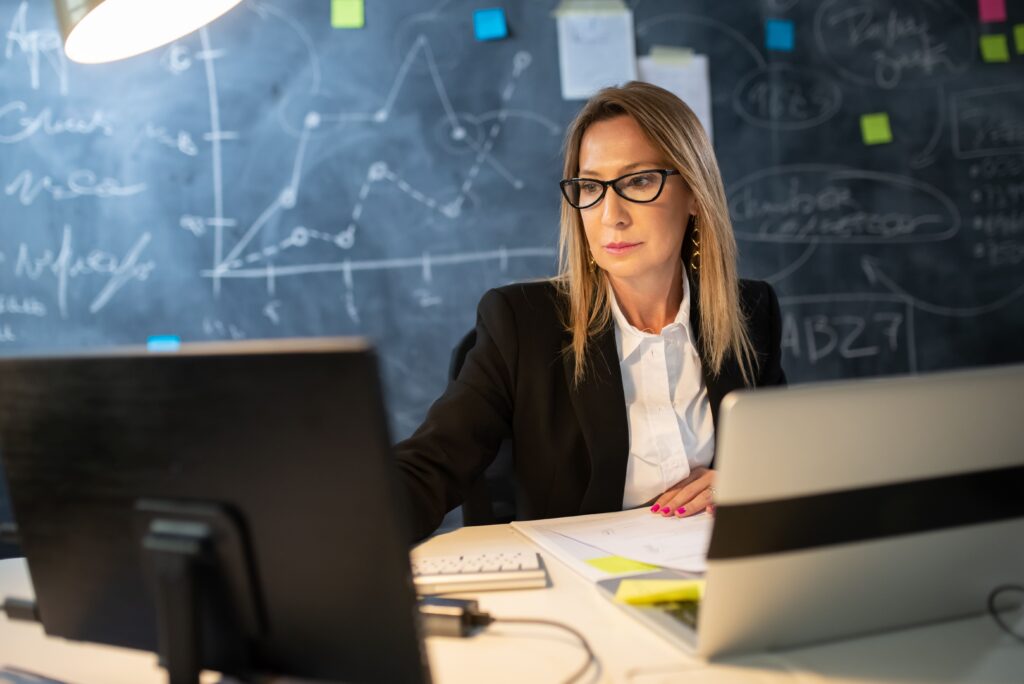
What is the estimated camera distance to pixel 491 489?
1.72 m

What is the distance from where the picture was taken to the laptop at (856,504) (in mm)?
771

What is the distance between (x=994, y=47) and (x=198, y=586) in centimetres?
340

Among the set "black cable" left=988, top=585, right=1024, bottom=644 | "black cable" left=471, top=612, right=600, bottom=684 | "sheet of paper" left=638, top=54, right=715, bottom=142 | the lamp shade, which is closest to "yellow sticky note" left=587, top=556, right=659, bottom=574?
"black cable" left=471, top=612, right=600, bottom=684

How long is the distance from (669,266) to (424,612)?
1026 mm

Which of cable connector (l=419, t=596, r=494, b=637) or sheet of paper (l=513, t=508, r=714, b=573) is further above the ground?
cable connector (l=419, t=596, r=494, b=637)

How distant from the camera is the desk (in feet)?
2.78

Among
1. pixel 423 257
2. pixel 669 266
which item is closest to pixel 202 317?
pixel 423 257

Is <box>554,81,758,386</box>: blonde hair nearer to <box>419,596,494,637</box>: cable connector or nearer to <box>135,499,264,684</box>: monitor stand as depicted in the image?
<box>419,596,494,637</box>: cable connector

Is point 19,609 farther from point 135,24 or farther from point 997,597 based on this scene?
point 997,597

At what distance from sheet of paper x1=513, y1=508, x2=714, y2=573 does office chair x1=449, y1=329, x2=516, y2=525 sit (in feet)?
0.80

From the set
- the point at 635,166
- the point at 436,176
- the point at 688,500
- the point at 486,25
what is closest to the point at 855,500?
the point at 688,500

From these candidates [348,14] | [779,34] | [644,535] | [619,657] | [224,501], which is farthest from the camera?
[779,34]

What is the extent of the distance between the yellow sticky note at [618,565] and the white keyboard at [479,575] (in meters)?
0.07

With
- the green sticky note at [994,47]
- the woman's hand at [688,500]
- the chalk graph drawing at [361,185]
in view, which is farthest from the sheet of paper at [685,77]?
the woman's hand at [688,500]
